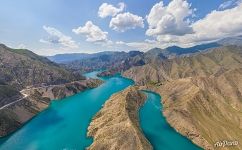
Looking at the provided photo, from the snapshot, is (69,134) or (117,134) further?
(69,134)

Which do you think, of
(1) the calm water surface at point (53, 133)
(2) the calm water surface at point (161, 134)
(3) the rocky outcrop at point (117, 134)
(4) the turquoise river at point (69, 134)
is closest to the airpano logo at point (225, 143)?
(2) the calm water surface at point (161, 134)

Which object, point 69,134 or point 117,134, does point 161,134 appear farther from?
point 69,134

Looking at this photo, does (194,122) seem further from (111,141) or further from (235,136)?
(111,141)

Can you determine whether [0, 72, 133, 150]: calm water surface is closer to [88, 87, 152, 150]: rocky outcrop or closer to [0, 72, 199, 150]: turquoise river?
[0, 72, 199, 150]: turquoise river

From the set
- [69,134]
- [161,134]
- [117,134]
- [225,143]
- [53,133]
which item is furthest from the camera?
[53,133]

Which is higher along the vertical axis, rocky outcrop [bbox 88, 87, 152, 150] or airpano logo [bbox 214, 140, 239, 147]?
rocky outcrop [bbox 88, 87, 152, 150]

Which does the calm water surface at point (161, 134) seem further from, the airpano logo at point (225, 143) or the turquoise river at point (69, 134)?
the airpano logo at point (225, 143)

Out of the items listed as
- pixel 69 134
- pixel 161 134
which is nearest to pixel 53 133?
pixel 69 134

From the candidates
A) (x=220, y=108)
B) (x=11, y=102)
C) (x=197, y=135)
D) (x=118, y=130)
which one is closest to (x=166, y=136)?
(x=197, y=135)

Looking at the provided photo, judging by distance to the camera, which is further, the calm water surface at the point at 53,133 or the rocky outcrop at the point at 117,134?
the calm water surface at the point at 53,133

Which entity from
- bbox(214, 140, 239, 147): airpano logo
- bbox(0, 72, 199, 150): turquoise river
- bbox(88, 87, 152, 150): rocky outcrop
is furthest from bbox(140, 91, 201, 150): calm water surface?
bbox(214, 140, 239, 147): airpano logo

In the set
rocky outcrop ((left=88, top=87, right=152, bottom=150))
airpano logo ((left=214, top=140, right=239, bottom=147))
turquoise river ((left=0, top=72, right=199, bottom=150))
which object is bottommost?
airpano logo ((left=214, top=140, right=239, bottom=147))
